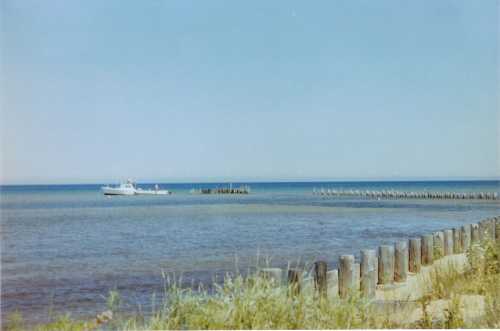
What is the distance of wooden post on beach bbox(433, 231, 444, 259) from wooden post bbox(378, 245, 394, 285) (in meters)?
1.75

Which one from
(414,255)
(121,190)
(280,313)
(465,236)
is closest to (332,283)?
(280,313)

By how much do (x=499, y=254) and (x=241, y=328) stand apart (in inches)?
198

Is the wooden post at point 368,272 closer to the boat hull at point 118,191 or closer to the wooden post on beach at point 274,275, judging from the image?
the wooden post on beach at point 274,275

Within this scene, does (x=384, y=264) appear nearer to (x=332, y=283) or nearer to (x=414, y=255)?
(x=414, y=255)

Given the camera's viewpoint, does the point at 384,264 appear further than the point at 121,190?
No

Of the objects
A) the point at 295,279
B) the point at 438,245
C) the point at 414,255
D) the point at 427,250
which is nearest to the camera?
the point at 295,279

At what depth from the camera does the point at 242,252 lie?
17.7 metres

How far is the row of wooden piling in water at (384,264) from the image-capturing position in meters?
7.77

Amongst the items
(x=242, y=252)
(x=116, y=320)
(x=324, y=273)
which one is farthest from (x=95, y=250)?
(x=324, y=273)

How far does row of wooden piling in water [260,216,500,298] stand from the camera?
7766mm

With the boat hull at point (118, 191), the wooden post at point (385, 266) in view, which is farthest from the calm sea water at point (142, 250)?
the boat hull at point (118, 191)

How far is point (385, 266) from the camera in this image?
998cm

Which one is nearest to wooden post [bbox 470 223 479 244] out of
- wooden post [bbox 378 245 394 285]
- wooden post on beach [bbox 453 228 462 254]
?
wooden post on beach [bbox 453 228 462 254]

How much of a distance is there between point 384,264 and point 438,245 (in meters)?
2.57
